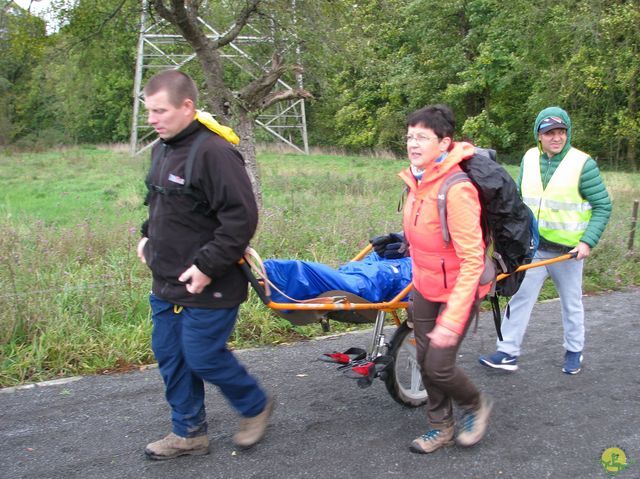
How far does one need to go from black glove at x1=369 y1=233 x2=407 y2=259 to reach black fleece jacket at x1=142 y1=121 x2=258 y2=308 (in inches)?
49.7

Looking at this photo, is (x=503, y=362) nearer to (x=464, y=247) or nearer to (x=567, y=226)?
(x=567, y=226)

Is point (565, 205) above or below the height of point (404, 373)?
above

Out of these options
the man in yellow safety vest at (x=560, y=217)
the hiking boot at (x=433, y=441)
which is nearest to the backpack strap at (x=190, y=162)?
the hiking boot at (x=433, y=441)

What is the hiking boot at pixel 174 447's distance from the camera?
12.2 ft

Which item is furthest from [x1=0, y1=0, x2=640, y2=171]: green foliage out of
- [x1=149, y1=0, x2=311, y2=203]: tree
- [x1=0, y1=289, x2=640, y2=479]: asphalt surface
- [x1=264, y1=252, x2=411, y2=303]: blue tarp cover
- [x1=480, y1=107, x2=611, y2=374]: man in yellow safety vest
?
[x1=264, y1=252, x2=411, y2=303]: blue tarp cover

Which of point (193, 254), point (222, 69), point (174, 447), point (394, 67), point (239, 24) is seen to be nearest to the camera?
point (193, 254)

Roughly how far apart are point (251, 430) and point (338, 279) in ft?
3.28

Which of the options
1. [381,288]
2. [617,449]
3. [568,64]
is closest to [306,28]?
[381,288]

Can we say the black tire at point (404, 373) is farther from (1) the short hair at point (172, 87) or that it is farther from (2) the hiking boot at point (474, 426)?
(1) the short hair at point (172, 87)

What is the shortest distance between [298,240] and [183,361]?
4626 mm

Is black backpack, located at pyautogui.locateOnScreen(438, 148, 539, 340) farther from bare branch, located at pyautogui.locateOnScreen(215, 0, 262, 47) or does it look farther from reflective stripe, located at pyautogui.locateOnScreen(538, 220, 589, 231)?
bare branch, located at pyautogui.locateOnScreen(215, 0, 262, 47)

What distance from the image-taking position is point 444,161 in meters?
3.46

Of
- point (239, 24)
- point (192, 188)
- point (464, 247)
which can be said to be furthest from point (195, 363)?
point (239, 24)

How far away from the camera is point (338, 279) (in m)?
3.88
